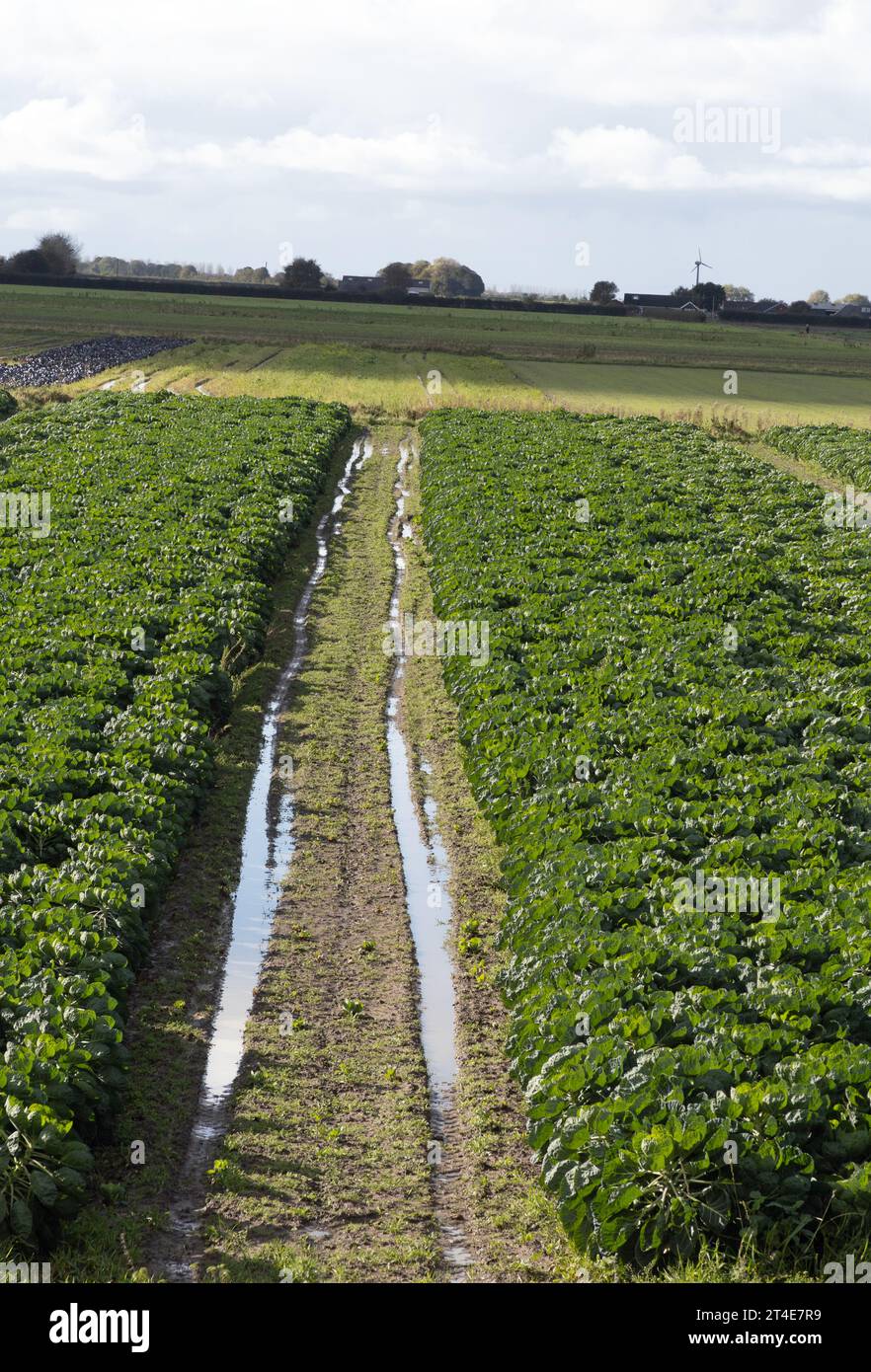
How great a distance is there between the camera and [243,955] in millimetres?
10766

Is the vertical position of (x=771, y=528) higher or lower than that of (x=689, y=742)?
A: higher

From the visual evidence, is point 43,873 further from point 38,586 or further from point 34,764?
point 38,586

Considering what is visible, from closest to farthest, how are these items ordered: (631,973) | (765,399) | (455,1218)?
(455,1218), (631,973), (765,399)

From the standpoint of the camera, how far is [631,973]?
861 cm

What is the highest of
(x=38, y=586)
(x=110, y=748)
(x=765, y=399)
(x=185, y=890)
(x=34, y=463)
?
(x=765, y=399)

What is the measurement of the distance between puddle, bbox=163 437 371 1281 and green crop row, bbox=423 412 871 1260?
209 centimetres

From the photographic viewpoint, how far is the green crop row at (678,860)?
7086mm

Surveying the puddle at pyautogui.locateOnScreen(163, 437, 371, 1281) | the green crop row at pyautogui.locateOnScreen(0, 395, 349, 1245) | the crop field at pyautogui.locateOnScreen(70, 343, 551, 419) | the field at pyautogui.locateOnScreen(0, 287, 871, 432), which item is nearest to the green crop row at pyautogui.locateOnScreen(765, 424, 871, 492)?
the field at pyautogui.locateOnScreen(0, 287, 871, 432)

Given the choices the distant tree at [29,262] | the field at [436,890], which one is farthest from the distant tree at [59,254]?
the field at [436,890]

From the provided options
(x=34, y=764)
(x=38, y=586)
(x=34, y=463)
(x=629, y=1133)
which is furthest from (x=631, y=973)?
(x=34, y=463)

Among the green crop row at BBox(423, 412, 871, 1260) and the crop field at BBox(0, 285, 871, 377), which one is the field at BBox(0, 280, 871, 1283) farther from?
the crop field at BBox(0, 285, 871, 377)

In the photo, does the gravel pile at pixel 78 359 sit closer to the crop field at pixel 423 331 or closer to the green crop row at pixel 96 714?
the crop field at pixel 423 331

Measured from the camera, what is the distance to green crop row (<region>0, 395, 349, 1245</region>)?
305 inches

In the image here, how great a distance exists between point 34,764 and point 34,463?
17870 mm
